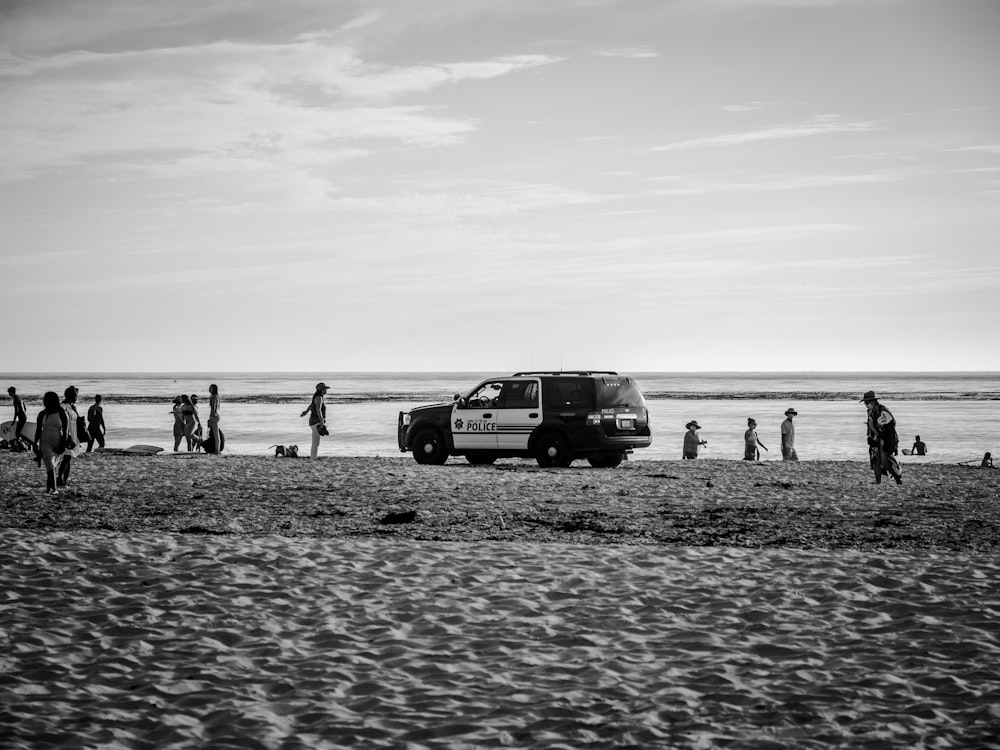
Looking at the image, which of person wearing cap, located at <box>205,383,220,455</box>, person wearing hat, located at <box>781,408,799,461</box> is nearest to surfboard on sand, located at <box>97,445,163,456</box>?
person wearing cap, located at <box>205,383,220,455</box>

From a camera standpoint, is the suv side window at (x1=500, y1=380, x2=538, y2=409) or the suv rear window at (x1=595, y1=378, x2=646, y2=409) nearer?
the suv rear window at (x1=595, y1=378, x2=646, y2=409)

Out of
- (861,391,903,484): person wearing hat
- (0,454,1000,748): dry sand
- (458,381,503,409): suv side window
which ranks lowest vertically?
(0,454,1000,748): dry sand

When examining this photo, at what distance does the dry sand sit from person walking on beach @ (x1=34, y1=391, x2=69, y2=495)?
1398 mm

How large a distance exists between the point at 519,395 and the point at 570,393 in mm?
1121

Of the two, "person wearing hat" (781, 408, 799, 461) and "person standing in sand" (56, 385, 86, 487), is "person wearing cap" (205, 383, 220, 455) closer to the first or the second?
"person standing in sand" (56, 385, 86, 487)

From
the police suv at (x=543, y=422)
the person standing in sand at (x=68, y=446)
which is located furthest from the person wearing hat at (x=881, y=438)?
the person standing in sand at (x=68, y=446)

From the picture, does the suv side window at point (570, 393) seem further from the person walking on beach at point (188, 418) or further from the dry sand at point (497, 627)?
the person walking on beach at point (188, 418)

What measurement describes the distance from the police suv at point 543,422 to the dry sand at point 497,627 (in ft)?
22.1

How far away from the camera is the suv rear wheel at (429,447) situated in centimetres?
2234

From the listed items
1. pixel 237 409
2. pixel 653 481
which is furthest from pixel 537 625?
pixel 237 409

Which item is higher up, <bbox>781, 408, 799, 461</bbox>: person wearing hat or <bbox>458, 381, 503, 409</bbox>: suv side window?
<bbox>458, 381, 503, 409</bbox>: suv side window

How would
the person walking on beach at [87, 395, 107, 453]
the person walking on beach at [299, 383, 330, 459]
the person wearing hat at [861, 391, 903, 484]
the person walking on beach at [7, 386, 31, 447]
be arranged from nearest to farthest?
the person wearing hat at [861, 391, 903, 484] → the person walking on beach at [299, 383, 330, 459] → the person walking on beach at [7, 386, 31, 447] → the person walking on beach at [87, 395, 107, 453]

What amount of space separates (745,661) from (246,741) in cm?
340

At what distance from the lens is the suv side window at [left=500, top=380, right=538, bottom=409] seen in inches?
854
